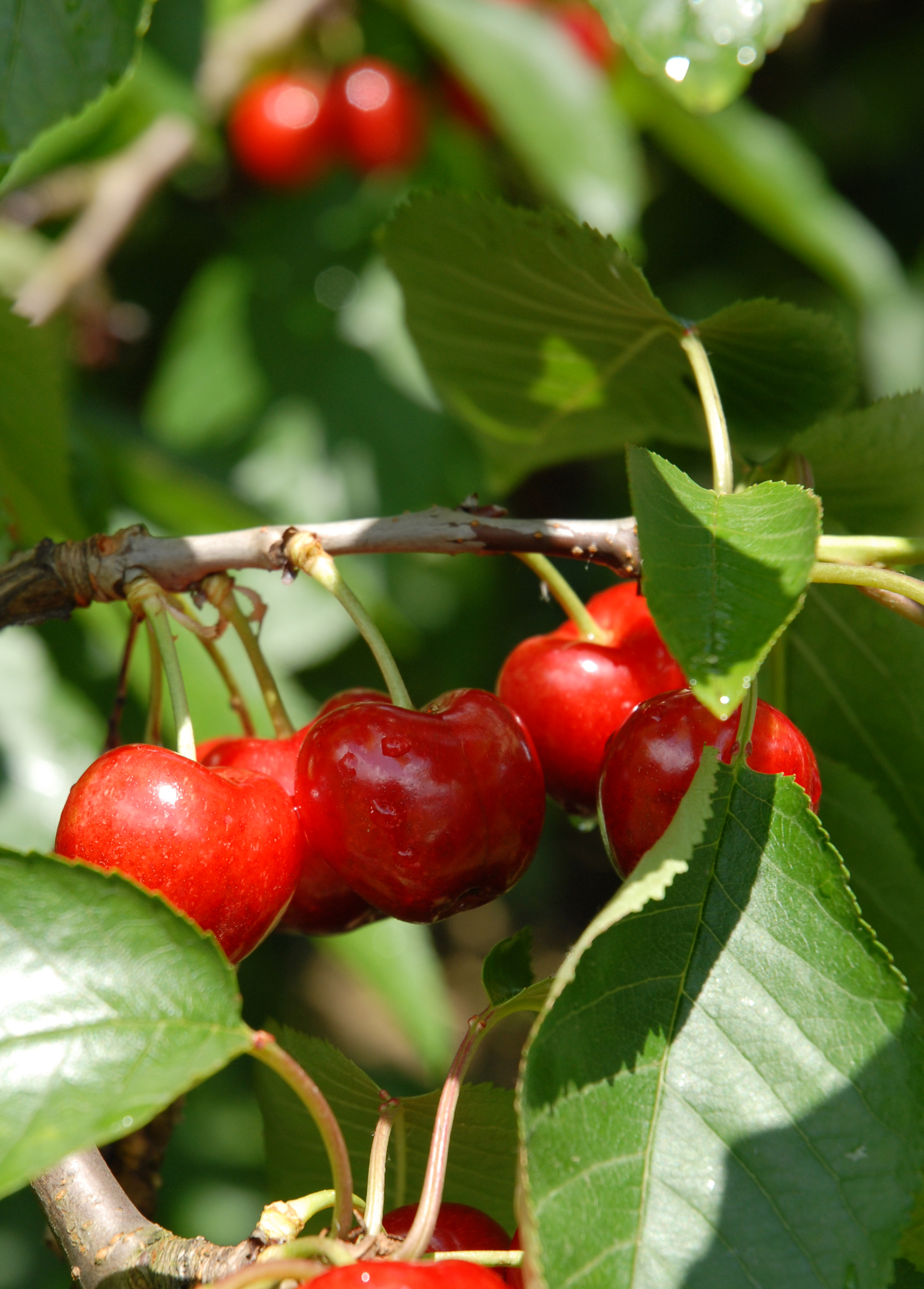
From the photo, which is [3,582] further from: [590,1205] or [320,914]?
[590,1205]

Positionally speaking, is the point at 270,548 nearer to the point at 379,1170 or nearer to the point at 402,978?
the point at 379,1170

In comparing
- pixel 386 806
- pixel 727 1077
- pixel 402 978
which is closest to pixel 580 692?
pixel 386 806

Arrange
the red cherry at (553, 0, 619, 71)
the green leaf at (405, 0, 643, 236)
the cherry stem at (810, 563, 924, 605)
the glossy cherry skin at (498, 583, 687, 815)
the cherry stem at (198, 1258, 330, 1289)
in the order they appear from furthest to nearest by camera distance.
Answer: the red cherry at (553, 0, 619, 71)
the green leaf at (405, 0, 643, 236)
the glossy cherry skin at (498, 583, 687, 815)
the cherry stem at (810, 563, 924, 605)
the cherry stem at (198, 1258, 330, 1289)

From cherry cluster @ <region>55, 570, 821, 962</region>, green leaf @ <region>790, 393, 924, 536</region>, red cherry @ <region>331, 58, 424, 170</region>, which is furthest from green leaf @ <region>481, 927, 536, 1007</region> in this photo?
red cherry @ <region>331, 58, 424, 170</region>

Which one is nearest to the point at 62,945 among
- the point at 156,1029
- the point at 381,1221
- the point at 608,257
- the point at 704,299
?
the point at 156,1029

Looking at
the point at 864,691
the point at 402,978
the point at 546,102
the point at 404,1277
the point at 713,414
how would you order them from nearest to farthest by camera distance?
the point at 404,1277 → the point at 713,414 → the point at 864,691 → the point at 402,978 → the point at 546,102

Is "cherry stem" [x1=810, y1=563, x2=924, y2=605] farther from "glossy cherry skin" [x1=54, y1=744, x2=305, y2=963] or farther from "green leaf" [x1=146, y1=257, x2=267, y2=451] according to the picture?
"green leaf" [x1=146, y1=257, x2=267, y2=451]

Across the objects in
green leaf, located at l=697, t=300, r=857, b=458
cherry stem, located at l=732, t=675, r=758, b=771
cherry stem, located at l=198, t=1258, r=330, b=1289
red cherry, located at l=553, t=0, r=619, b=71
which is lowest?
cherry stem, located at l=198, t=1258, r=330, b=1289
